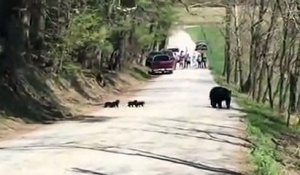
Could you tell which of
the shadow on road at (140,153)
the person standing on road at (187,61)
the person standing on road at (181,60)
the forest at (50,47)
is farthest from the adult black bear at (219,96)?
the person standing on road at (187,61)

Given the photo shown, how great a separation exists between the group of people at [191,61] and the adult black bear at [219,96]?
43363mm

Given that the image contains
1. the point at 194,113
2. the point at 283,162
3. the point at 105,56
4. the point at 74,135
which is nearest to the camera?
the point at 283,162

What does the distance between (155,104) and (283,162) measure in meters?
15.5

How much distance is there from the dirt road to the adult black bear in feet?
A: 3.21

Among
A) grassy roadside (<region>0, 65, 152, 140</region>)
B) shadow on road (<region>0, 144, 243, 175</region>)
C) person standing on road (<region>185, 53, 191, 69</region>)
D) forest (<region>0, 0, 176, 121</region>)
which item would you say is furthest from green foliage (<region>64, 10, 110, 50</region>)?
person standing on road (<region>185, 53, 191, 69</region>)

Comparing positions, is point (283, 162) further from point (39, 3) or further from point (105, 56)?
point (105, 56)

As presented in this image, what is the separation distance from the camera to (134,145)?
63.9 feet

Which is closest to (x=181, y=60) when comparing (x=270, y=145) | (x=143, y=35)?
(x=143, y=35)

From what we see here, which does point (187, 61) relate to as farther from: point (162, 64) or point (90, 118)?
point (90, 118)

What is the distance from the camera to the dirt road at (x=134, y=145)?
51.1 feet

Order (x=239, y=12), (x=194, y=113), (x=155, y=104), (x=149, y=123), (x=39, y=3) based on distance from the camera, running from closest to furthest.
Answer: (x=149, y=123) → (x=194, y=113) → (x=39, y=3) → (x=155, y=104) → (x=239, y=12)

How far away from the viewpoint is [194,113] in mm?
29672

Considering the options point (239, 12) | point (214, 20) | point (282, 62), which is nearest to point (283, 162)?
point (282, 62)

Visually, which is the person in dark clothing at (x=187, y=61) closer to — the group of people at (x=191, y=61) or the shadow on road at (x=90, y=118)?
the group of people at (x=191, y=61)
